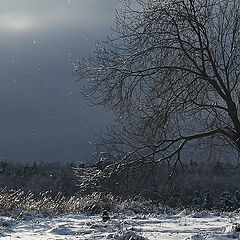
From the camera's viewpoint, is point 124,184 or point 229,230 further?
point 124,184

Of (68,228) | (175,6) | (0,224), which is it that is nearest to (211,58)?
(175,6)

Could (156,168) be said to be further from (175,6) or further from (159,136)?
(175,6)

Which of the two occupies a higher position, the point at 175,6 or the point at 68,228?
the point at 175,6

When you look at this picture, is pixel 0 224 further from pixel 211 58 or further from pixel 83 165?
pixel 211 58

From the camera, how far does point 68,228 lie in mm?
8609

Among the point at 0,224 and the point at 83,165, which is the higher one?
the point at 83,165

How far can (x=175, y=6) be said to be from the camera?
9164 mm

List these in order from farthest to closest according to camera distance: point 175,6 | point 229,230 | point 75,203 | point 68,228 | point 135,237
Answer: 1. point 75,203
2. point 175,6
3. point 68,228
4. point 229,230
5. point 135,237

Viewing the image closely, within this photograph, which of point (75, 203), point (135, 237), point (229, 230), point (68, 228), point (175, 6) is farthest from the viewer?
point (75, 203)

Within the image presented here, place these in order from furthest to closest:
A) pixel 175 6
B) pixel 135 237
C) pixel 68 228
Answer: pixel 175 6 → pixel 68 228 → pixel 135 237

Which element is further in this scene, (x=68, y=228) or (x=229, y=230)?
→ (x=68, y=228)

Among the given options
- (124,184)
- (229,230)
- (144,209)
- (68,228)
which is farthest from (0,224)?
(144,209)

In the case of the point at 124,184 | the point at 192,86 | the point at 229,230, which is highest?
the point at 192,86

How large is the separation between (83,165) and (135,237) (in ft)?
10.8
